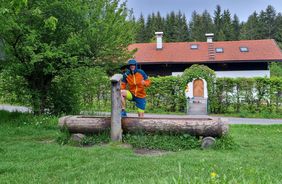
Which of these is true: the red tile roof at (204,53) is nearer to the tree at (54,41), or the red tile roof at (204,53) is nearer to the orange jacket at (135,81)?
the tree at (54,41)

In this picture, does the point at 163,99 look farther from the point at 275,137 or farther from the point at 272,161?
the point at 272,161

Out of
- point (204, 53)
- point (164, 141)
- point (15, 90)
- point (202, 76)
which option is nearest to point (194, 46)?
point (204, 53)

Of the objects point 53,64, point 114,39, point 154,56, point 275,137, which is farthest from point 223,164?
point 154,56

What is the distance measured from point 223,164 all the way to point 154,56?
31.4 m

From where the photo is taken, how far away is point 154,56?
3762 cm

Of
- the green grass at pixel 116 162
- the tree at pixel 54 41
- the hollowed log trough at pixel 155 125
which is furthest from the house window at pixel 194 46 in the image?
the hollowed log trough at pixel 155 125

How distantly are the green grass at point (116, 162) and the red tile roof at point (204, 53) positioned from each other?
2659 centimetres

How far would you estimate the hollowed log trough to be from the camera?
8492 mm

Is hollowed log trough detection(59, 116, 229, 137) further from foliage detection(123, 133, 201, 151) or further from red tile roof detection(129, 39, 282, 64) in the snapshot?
red tile roof detection(129, 39, 282, 64)

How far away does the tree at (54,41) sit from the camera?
12.5 metres

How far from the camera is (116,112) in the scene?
862cm

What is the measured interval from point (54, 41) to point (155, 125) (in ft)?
20.3

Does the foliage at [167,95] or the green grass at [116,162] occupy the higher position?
the foliage at [167,95]

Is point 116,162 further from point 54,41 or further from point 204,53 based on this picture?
point 204,53
